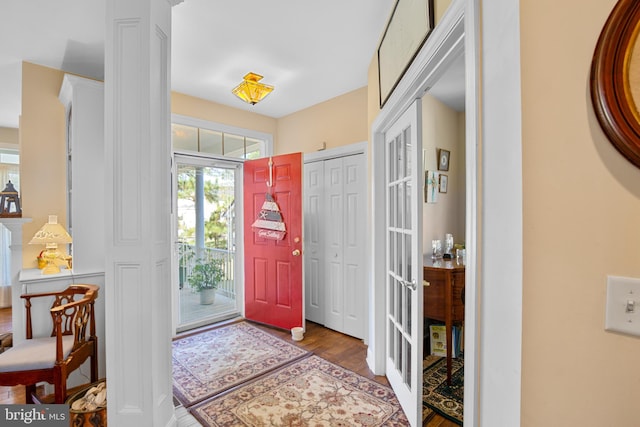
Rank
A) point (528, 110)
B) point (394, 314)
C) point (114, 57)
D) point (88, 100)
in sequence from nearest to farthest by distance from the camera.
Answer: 1. point (528, 110)
2. point (114, 57)
3. point (394, 314)
4. point (88, 100)

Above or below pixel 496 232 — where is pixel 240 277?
below

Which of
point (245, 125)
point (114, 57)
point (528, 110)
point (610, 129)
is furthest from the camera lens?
point (245, 125)

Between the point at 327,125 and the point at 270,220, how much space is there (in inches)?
52.4

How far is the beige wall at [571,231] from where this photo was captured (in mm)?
584

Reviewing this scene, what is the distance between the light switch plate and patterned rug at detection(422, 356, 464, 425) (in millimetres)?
1669

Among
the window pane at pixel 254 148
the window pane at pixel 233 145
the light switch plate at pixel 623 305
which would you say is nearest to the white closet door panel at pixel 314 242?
the window pane at pixel 254 148

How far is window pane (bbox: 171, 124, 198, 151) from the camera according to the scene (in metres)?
3.30

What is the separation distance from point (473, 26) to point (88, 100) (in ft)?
9.38

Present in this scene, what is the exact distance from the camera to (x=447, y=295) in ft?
7.42

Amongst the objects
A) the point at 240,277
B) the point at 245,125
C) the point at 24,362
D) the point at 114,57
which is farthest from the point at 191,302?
the point at 114,57

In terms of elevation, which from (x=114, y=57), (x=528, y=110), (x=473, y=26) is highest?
(x=114, y=57)

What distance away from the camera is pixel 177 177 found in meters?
3.38

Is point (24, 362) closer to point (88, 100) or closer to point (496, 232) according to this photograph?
point (88, 100)

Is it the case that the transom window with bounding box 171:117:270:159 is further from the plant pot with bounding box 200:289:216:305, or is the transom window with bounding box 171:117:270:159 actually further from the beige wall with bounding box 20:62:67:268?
the plant pot with bounding box 200:289:216:305
